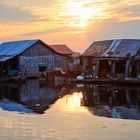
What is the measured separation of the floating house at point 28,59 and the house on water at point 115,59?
6.53m

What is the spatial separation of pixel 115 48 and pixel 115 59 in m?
1.86

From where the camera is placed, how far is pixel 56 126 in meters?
13.8

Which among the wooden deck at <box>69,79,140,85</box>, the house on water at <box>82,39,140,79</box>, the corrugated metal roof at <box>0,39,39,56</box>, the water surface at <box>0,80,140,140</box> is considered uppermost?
the corrugated metal roof at <box>0,39,39,56</box>

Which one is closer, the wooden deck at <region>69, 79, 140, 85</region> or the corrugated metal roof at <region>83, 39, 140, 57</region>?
the wooden deck at <region>69, 79, 140, 85</region>

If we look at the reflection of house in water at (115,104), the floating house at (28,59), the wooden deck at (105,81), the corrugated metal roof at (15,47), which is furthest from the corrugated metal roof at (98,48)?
the reflection of house in water at (115,104)

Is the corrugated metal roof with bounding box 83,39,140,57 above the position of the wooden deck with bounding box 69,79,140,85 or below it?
above

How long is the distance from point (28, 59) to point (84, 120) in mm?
29477

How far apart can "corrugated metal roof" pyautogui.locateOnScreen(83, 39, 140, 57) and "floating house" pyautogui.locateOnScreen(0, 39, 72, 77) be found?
6469 mm

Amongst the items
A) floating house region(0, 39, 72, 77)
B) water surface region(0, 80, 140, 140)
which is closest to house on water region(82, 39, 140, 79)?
floating house region(0, 39, 72, 77)

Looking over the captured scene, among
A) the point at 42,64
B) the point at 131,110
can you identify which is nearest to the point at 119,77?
the point at 42,64

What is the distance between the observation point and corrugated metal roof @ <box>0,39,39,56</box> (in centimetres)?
4391

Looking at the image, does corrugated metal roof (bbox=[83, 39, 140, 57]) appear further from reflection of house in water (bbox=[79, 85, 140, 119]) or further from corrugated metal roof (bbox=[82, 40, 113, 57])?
reflection of house in water (bbox=[79, 85, 140, 119])

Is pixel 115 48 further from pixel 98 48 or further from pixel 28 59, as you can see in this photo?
pixel 28 59

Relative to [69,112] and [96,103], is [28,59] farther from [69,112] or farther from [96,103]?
[69,112]
